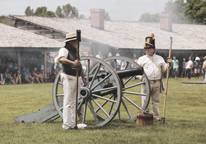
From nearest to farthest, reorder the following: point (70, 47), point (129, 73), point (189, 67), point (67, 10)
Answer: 1. point (70, 47)
2. point (129, 73)
3. point (189, 67)
4. point (67, 10)

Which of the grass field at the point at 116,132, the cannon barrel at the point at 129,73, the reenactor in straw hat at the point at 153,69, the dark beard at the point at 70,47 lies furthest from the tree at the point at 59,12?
the dark beard at the point at 70,47

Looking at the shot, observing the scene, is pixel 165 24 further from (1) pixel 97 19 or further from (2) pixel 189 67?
(2) pixel 189 67

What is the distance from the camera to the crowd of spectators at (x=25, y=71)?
898 inches

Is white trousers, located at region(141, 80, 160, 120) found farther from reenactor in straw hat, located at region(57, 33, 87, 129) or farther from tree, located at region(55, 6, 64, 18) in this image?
tree, located at region(55, 6, 64, 18)

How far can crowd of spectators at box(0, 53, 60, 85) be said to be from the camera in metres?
22.8

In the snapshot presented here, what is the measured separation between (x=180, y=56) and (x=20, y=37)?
1495cm

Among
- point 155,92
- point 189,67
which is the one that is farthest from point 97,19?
point 155,92

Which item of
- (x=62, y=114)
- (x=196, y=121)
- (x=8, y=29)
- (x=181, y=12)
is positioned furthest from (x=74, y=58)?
(x=181, y=12)

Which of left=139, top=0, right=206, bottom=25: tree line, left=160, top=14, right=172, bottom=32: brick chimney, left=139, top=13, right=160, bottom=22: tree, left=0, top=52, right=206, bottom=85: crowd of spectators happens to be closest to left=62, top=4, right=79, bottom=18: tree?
left=139, top=13, right=160, bottom=22: tree

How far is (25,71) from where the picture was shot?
2369 centimetres

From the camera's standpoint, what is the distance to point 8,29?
2814 centimetres

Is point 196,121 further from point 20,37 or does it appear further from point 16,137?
point 20,37

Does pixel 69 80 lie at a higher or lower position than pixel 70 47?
lower

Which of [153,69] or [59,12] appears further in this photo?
[59,12]
